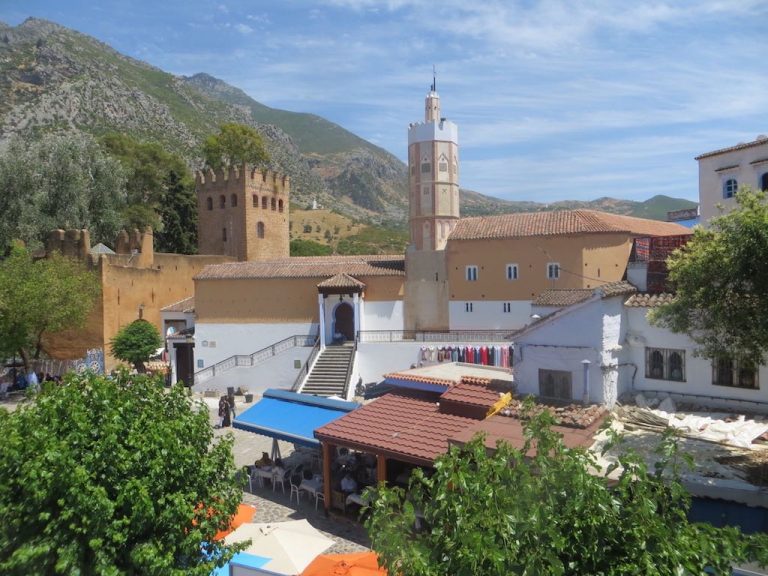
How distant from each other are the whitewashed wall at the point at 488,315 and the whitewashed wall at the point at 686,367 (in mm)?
12422

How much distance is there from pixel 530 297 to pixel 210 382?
48.9 feet

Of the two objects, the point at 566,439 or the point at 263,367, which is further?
the point at 263,367

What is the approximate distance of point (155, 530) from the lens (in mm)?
6898

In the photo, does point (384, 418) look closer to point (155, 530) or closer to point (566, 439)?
point (566, 439)

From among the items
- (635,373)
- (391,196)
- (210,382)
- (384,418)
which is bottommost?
(210,382)

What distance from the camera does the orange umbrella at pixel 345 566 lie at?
8555 millimetres

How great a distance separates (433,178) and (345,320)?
27.6 ft

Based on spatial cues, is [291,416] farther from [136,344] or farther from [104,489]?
[136,344]

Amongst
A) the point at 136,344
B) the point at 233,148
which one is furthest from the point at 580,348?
the point at 233,148

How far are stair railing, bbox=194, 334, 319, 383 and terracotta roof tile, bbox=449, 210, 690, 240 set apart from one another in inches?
334

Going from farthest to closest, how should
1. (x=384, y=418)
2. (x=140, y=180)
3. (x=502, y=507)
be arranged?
(x=140, y=180) → (x=384, y=418) → (x=502, y=507)

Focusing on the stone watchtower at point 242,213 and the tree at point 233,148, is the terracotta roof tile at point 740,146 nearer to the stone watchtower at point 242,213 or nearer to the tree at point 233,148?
the stone watchtower at point 242,213

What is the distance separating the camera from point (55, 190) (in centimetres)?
3538

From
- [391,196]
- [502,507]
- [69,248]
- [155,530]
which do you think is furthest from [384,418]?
[391,196]
